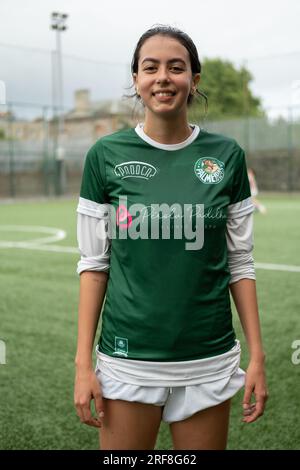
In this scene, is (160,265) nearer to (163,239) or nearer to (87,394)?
(163,239)

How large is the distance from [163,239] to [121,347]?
0.35m

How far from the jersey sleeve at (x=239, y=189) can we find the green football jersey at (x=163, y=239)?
1.2 inches

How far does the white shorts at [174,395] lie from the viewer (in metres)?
1.78

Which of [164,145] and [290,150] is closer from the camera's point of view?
[164,145]

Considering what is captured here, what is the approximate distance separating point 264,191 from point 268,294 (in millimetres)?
23091

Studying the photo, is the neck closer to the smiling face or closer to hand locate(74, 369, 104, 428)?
the smiling face

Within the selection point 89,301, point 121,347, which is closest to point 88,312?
point 89,301

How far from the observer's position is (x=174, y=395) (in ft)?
5.96

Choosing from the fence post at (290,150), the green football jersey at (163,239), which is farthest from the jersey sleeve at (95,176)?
the fence post at (290,150)

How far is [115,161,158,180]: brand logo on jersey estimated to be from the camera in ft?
5.80
